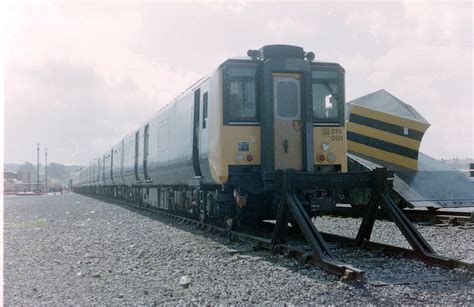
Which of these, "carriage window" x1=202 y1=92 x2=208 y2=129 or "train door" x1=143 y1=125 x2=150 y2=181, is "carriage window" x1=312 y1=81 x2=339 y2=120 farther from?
"train door" x1=143 y1=125 x2=150 y2=181

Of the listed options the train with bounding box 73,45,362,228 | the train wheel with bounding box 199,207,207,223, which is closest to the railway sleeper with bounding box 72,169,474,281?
the train with bounding box 73,45,362,228

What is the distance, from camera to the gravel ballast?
516 centimetres

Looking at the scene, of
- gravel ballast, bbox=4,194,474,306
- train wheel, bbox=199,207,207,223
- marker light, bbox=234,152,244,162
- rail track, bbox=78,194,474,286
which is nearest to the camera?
gravel ballast, bbox=4,194,474,306

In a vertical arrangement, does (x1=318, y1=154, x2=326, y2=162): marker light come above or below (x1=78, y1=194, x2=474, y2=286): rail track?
above

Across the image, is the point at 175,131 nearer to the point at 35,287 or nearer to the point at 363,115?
the point at 363,115

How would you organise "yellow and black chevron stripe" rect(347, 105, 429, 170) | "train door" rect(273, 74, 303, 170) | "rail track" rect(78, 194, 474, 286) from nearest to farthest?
"rail track" rect(78, 194, 474, 286), "train door" rect(273, 74, 303, 170), "yellow and black chevron stripe" rect(347, 105, 429, 170)

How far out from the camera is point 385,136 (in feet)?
44.8

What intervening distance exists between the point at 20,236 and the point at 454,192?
9999 millimetres

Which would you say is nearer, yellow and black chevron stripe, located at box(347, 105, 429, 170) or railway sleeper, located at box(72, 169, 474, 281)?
railway sleeper, located at box(72, 169, 474, 281)

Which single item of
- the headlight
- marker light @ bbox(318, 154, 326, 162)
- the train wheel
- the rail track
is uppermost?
the headlight

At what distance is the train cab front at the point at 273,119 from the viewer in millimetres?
8828

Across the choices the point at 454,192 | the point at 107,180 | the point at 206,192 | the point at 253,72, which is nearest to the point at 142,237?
the point at 206,192

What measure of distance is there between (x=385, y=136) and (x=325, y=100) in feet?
16.0

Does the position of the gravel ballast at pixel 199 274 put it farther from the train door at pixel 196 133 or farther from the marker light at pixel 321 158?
the marker light at pixel 321 158
